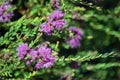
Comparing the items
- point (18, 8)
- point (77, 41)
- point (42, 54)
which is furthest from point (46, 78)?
point (42, 54)

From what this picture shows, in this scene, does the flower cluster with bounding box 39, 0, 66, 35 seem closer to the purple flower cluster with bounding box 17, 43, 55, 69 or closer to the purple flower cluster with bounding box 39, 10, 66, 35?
the purple flower cluster with bounding box 39, 10, 66, 35

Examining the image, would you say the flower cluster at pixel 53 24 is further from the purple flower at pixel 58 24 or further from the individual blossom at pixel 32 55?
the individual blossom at pixel 32 55

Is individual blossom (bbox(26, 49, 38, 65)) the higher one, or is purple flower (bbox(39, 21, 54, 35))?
purple flower (bbox(39, 21, 54, 35))

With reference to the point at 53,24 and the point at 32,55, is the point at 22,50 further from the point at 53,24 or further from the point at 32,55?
the point at 53,24

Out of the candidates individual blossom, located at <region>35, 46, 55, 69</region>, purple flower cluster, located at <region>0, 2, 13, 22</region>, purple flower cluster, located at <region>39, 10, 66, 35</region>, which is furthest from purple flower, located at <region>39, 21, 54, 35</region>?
purple flower cluster, located at <region>0, 2, 13, 22</region>

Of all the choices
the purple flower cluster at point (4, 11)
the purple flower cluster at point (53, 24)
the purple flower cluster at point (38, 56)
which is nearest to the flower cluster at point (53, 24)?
the purple flower cluster at point (53, 24)

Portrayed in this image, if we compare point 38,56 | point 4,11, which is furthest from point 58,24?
point 4,11
